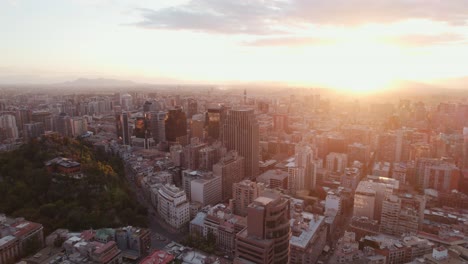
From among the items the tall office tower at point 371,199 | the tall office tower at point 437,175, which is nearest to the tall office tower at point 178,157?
the tall office tower at point 371,199

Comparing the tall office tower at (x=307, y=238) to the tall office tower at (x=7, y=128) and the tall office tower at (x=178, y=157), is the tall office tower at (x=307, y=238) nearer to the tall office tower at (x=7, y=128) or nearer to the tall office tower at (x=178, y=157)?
the tall office tower at (x=178, y=157)

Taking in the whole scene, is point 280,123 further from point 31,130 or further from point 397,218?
point 31,130

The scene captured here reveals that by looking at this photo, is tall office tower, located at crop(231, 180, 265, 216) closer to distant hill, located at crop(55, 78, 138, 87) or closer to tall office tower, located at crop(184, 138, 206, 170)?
tall office tower, located at crop(184, 138, 206, 170)

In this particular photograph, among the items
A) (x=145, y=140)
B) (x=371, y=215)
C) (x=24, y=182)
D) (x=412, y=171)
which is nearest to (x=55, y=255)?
(x=24, y=182)

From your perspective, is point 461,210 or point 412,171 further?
point 412,171

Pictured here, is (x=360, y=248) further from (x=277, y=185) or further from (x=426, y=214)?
(x=277, y=185)

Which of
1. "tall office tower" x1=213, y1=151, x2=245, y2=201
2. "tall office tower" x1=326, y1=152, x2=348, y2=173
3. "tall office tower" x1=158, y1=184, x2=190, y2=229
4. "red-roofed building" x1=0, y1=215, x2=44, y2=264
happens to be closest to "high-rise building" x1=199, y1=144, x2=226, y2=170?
"tall office tower" x1=213, y1=151, x2=245, y2=201
